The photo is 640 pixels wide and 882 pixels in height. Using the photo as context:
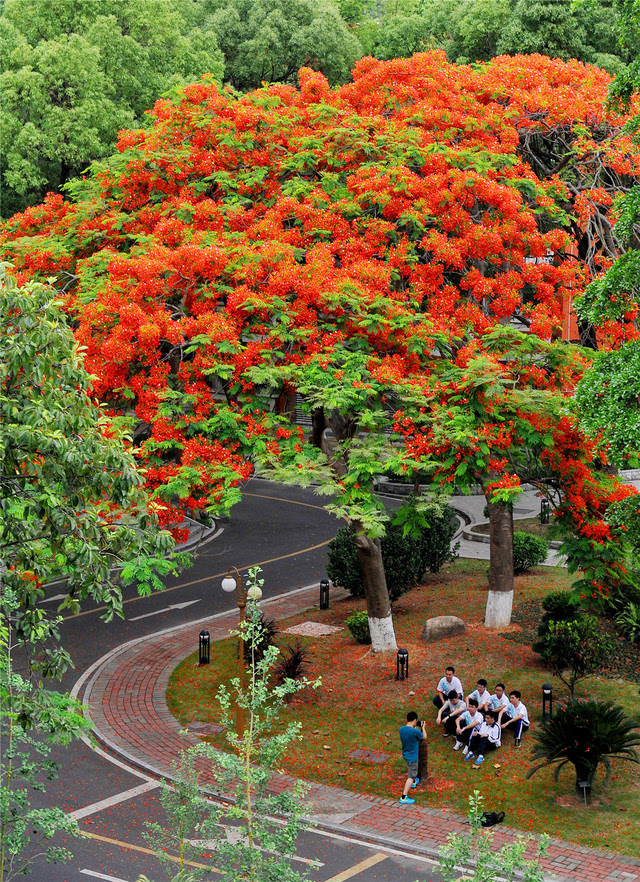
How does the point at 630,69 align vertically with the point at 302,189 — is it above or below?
above

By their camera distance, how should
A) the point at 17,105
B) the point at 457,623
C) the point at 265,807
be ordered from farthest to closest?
the point at 17,105, the point at 457,623, the point at 265,807

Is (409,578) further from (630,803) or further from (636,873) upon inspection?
(636,873)

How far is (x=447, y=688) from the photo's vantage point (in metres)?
17.7

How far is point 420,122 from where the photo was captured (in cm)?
2009

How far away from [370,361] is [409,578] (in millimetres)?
8793

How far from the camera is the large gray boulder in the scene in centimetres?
2172

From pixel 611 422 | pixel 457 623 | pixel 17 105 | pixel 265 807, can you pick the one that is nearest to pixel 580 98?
pixel 611 422

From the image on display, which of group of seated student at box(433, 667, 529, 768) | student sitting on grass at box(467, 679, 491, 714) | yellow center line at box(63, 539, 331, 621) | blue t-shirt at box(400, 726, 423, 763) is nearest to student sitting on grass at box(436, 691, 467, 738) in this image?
group of seated student at box(433, 667, 529, 768)

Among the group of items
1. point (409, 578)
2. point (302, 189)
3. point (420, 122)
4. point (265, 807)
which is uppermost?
point (420, 122)

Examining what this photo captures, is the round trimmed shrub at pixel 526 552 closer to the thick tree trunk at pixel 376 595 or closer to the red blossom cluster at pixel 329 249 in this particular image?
the thick tree trunk at pixel 376 595

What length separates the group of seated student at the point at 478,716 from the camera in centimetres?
1670

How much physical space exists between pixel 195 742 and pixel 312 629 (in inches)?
250

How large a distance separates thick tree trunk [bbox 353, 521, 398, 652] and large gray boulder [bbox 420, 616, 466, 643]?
0.82 meters

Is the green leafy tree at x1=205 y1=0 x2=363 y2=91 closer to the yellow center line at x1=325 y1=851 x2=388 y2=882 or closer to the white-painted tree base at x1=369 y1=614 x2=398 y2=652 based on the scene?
the white-painted tree base at x1=369 y1=614 x2=398 y2=652
